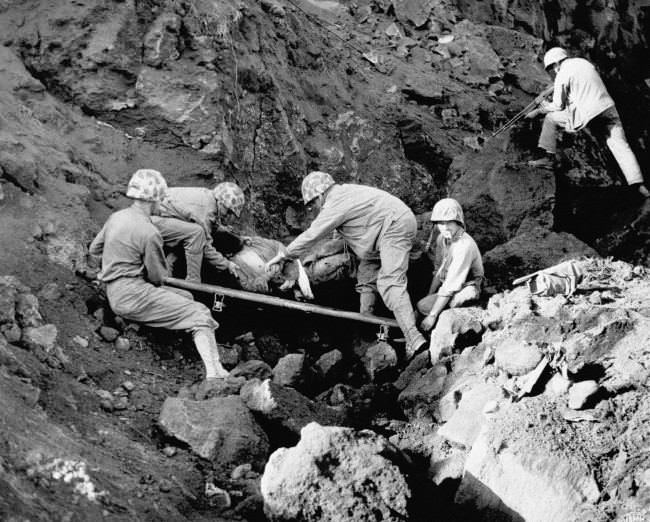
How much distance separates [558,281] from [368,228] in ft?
7.05

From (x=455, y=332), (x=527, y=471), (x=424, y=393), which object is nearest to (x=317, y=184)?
(x=455, y=332)

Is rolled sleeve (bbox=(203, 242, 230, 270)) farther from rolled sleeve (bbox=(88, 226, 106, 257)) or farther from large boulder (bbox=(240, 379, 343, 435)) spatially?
large boulder (bbox=(240, 379, 343, 435))

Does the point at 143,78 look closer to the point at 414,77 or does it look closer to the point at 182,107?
the point at 182,107

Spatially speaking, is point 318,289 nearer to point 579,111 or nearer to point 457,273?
point 457,273

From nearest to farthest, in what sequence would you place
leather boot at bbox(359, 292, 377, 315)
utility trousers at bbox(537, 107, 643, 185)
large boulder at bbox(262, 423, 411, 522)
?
large boulder at bbox(262, 423, 411, 522) < leather boot at bbox(359, 292, 377, 315) < utility trousers at bbox(537, 107, 643, 185)

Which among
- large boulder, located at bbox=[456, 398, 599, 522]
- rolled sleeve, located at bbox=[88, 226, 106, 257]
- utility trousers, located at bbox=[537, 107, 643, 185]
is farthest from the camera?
utility trousers, located at bbox=[537, 107, 643, 185]

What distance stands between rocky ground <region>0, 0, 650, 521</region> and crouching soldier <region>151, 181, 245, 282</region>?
24.7 inches

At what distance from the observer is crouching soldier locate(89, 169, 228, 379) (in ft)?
24.3

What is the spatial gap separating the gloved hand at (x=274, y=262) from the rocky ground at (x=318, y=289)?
620mm

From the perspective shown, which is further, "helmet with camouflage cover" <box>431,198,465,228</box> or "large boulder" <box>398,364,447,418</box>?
"helmet with camouflage cover" <box>431,198,465,228</box>

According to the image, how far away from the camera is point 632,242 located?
1075 cm

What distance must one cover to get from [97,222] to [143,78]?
2.56 meters

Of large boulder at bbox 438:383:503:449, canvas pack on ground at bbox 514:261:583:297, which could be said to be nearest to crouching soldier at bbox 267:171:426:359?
canvas pack on ground at bbox 514:261:583:297

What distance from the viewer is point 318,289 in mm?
8977
